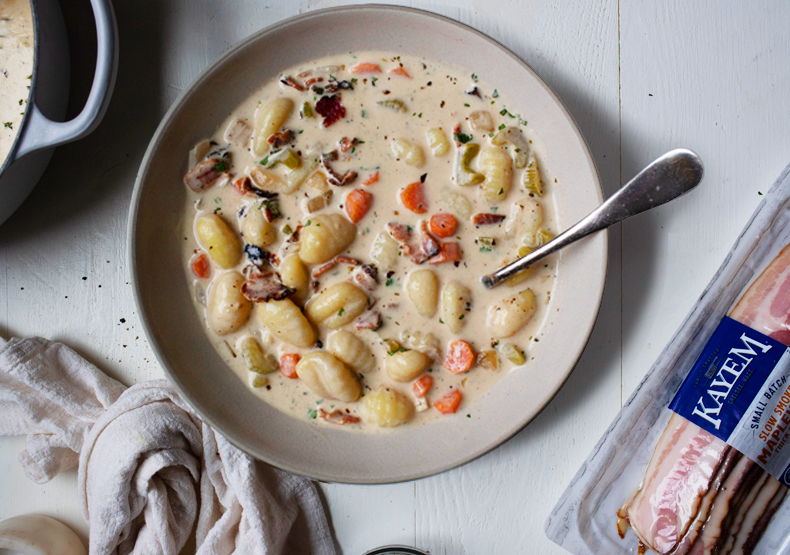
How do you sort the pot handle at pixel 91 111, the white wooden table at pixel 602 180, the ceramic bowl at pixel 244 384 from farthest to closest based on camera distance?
the white wooden table at pixel 602 180, the ceramic bowl at pixel 244 384, the pot handle at pixel 91 111

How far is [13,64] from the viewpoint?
49.4 inches

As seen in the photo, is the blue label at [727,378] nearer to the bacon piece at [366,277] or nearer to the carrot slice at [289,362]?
the bacon piece at [366,277]

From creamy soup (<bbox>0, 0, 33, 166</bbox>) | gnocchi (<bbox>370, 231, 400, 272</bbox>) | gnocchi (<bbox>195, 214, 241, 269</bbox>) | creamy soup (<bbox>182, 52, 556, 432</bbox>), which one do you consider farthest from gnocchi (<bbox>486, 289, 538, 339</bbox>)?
creamy soup (<bbox>0, 0, 33, 166</bbox>)

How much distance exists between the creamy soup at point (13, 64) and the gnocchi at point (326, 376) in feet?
2.60

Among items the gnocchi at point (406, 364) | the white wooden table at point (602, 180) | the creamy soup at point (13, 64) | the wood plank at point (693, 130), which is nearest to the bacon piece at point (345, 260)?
the gnocchi at point (406, 364)

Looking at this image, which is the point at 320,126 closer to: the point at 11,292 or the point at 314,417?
the point at 314,417

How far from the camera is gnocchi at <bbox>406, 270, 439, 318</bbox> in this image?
3.91ft

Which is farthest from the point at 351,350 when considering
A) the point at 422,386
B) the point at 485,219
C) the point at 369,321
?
the point at 485,219

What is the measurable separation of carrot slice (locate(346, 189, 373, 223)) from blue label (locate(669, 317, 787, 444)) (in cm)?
79

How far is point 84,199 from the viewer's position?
1.33 metres

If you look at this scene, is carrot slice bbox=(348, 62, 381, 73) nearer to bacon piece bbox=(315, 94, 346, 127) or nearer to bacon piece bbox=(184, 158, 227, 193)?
bacon piece bbox=(315, 94, 346, 127)

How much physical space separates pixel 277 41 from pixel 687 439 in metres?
1.19

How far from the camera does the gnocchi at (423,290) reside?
1.19 m

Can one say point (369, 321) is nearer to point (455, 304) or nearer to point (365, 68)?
point (455, 304)
